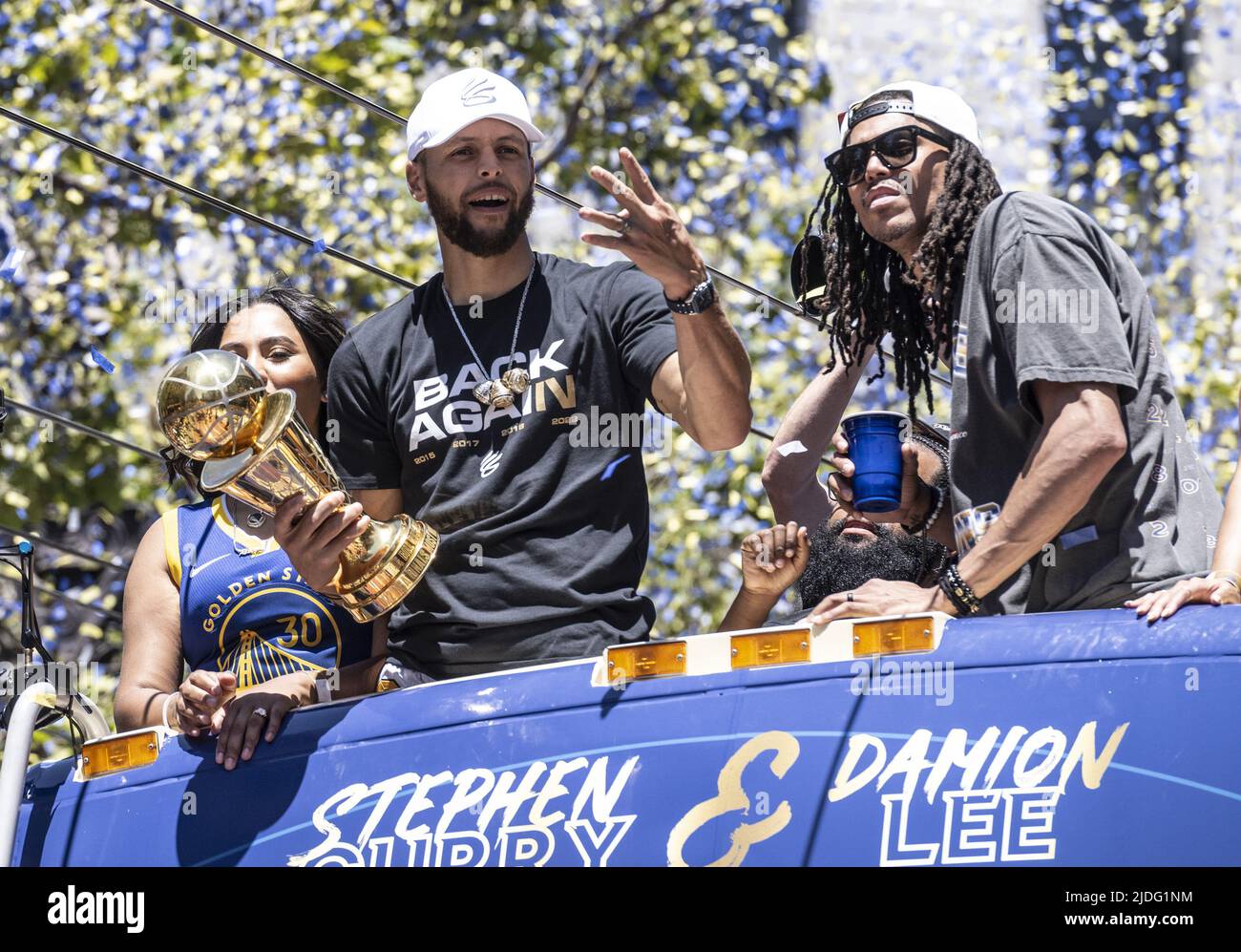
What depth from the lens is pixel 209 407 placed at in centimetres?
372

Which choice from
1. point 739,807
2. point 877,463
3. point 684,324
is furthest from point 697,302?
point 739,807

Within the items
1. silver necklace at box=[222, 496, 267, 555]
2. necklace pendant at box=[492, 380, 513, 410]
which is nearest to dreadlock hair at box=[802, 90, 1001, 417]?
necklace pendant at box=[492, 380, 513, 410]

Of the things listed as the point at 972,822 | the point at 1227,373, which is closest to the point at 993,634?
the point at 972,822

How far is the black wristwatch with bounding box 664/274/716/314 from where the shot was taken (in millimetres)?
3814

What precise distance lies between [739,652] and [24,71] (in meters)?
7.13

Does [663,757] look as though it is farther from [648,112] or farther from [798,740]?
[648,112]

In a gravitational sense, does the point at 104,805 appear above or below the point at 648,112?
below

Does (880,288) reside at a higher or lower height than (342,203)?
lower

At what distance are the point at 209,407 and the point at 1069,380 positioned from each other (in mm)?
1641

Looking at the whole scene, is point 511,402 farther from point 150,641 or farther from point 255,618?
point 150,641

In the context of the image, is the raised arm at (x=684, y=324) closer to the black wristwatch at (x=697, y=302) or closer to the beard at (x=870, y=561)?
the black wristwatch at (x=697, y=302)

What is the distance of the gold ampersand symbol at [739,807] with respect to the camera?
3.31 m
